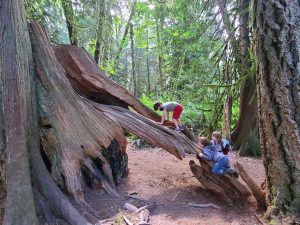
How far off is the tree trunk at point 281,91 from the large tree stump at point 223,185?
2.70ft

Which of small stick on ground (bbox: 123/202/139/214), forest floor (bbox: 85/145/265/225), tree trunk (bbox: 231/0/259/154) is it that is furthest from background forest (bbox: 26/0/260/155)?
small stick on ground (bbox: 123/202/139/214)

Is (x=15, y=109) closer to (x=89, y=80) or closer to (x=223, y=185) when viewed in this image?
(x=89, y=80)

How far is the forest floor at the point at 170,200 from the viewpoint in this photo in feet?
15.6

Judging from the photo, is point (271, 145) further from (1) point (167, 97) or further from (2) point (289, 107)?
(1) point (167, 97)

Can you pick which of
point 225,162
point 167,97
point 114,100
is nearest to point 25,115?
point 114,100

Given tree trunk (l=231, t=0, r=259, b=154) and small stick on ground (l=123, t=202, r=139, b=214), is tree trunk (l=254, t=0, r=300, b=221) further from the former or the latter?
tree trunk (l=231, t=0, r=259, b=154)

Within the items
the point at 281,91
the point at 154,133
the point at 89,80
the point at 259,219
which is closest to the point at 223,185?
the point at 259,219

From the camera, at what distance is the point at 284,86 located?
424 cm

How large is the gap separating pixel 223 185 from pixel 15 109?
149 inches

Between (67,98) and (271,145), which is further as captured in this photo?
(67,98)

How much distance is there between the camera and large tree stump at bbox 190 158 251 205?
17.5 feet

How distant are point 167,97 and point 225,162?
8.58m

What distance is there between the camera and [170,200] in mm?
5508

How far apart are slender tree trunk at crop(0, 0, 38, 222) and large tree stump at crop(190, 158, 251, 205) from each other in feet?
10.1
